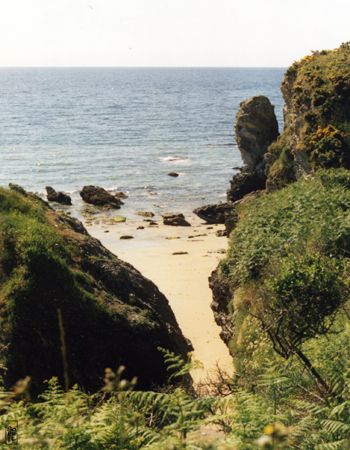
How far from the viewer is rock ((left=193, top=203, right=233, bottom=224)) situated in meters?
43.4

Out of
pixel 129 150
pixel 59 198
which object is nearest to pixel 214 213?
pixel 59 198

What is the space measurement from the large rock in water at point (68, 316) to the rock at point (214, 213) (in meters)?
24.7

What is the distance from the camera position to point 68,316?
16016mm

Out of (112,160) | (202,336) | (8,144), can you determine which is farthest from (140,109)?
(202,336)

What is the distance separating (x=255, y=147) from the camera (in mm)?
48812

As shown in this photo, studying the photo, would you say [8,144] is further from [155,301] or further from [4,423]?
[4,423]

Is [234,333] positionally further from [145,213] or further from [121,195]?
[121,195]

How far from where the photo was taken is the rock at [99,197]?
49375 mm

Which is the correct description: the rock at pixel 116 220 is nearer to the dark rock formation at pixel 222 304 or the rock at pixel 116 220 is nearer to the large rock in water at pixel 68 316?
the dark rock formation at pixel 222 304

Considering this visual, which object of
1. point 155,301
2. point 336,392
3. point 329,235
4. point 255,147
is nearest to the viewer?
point 336,392

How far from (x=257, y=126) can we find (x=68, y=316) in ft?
115

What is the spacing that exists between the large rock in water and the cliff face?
2.80 meters

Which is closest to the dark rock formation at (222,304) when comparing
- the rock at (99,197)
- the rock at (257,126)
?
the rock at (257,126)

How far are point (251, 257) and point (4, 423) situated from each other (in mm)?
13863
